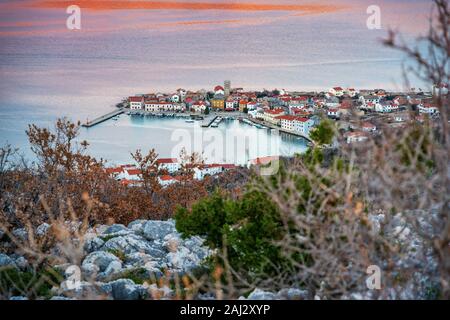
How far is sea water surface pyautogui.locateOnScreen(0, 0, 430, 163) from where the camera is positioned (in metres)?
21.1

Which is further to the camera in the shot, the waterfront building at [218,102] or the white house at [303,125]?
the waterfront building at [218,102]

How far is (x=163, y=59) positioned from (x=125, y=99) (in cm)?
458

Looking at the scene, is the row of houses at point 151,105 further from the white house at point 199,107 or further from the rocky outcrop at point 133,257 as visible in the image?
the rocky outcrop at point 133,257

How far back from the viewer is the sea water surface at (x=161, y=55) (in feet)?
69.1

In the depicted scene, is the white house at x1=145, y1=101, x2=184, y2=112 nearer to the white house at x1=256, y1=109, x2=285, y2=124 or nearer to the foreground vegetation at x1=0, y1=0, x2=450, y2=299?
the white house at x1=256, y1=109, x2=285, y2=124

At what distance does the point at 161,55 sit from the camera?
90.1 ft

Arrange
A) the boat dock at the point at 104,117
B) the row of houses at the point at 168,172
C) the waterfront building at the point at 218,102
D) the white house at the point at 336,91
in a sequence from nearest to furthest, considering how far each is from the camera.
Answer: the row of houses at the point at 168,172, the white house at the point at 336,91, the boat dock at the point at 104,117, the waterfront building at the point at 218,102

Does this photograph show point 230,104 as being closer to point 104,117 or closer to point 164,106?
point 164,106

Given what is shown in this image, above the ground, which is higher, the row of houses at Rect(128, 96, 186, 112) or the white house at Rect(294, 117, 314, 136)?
the row of houses at Rect(128, 96, 186, 112)

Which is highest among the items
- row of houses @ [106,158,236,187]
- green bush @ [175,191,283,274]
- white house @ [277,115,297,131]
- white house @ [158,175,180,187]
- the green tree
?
white house @ [277,115,297,131]

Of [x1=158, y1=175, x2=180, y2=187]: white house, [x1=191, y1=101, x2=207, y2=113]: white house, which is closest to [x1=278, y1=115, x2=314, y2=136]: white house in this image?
[x1=191, y1=101, x2=207, y2=113]: white house

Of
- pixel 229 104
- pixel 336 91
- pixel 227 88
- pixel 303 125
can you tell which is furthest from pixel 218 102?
pixel 303 125

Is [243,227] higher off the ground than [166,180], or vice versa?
[166,180]

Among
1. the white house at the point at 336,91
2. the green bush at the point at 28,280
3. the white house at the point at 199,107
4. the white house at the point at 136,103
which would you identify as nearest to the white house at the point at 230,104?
the white house at the point at 199,107
